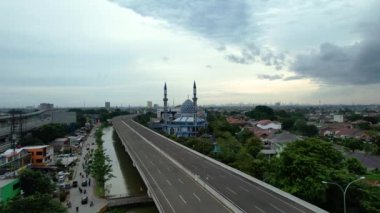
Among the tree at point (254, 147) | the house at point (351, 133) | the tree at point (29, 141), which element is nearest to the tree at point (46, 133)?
the tree at point (29, 141)

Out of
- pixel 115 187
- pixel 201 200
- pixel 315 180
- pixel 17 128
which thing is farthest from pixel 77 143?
pixel 315 180

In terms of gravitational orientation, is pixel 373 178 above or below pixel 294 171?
below

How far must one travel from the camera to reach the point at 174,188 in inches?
1296

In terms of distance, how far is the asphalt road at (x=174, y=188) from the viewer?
26.7 meters

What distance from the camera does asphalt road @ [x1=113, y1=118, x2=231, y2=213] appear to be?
26.7 meters

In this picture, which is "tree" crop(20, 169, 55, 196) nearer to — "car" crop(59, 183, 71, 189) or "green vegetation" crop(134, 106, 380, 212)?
"car" crop(59, 183, 71, 189)

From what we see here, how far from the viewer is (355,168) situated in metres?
36.3

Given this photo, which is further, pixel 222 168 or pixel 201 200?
pixel 222 168

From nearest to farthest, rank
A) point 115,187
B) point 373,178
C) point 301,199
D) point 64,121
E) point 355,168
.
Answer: point 301,199 → point 355,168 → point 373,178 → point 115,187 → point 64,121

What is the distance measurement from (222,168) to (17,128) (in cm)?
6077

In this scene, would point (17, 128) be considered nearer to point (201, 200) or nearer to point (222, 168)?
point (222, 168)

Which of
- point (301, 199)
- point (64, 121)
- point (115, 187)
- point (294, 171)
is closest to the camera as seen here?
point (301, 199)

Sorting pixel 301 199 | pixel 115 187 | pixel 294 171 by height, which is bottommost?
pixel 115 187

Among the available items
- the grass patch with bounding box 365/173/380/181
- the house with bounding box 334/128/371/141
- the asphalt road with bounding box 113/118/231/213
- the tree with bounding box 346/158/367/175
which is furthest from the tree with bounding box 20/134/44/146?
the house with bounding box 334/128/371/141
